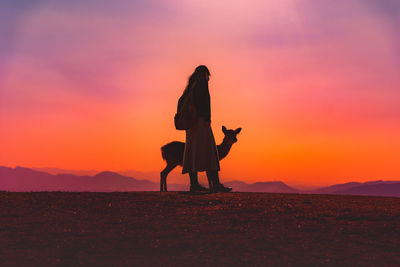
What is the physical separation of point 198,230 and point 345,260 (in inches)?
110

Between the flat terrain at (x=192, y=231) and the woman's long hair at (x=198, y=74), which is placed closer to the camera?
the flat terrain at (x=192, y=231)

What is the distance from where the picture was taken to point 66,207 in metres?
12.3

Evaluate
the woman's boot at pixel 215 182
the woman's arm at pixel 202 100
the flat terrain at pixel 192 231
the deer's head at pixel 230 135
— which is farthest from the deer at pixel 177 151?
the flat terrain at pixel 192 231

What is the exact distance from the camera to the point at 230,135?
17312mm

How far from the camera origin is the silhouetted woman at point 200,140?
14.2 meters

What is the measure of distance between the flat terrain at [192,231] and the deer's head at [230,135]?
12.4ft

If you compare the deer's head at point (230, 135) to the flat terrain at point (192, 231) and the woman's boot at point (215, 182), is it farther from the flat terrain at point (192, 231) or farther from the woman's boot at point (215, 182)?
the flat terrain at point (192, 231)

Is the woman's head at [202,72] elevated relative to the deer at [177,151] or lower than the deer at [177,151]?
elevated

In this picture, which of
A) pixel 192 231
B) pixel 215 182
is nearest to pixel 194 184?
pixel 215 182

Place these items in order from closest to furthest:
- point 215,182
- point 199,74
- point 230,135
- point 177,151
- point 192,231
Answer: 1. point 192,231
2. point 199,74
3. point 215,182
4. point 230,135
5. point 177,151

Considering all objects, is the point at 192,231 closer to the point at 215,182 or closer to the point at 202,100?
the point at 215,182

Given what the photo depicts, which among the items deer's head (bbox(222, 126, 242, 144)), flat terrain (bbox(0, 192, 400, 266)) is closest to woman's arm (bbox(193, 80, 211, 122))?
flat terrain (bbox(0, 192, 400, 266))

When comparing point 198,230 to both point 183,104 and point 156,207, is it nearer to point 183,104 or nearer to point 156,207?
point 156,207

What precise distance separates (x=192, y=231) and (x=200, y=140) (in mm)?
4809
